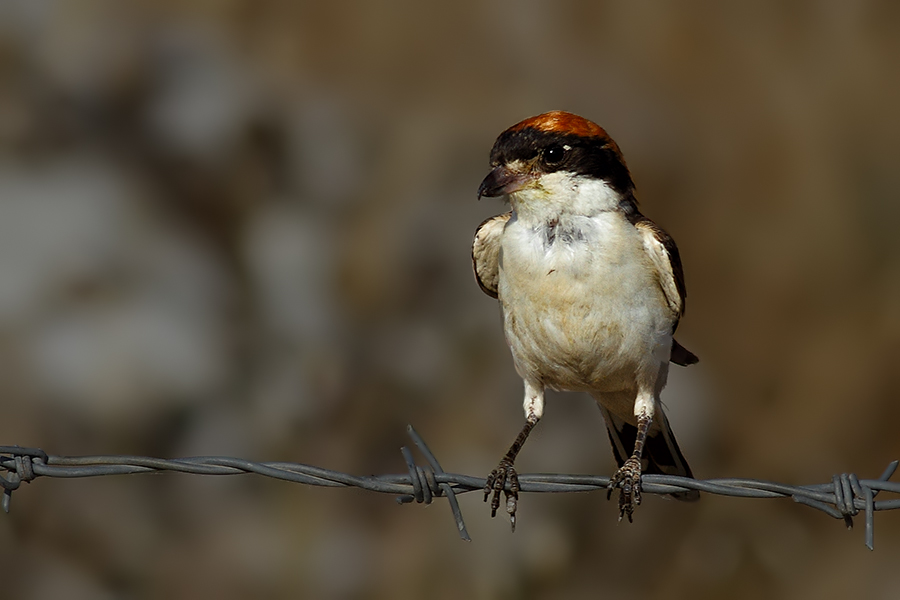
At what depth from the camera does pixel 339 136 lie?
9.45 m

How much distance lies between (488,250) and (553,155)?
0.64 metres

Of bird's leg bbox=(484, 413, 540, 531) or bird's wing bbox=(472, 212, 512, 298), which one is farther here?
bird's wing bbox=(472, 212, 512, 298)

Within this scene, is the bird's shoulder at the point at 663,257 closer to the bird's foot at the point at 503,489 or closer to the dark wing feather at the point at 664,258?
the dark wing feather at the point at 664,258

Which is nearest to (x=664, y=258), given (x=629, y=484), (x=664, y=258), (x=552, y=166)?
(x=664, y=258)

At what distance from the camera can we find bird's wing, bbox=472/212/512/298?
459cm

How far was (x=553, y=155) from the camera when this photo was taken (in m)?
4.21

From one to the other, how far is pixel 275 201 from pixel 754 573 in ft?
19.1

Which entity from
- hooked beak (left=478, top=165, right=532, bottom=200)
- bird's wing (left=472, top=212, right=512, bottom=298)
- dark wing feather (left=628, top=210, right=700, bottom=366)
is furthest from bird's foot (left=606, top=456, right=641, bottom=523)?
hooked beak (left=478, top=165, right=532, bottom=200)

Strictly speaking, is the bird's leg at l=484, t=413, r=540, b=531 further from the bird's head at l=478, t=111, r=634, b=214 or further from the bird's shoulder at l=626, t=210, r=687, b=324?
the bird's head at l=478, t=111, r=634, b=214

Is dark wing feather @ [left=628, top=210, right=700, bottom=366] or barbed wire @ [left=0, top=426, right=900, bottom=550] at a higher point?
dark wing feather @ [left=628, top=210, right=700, bottom=366]

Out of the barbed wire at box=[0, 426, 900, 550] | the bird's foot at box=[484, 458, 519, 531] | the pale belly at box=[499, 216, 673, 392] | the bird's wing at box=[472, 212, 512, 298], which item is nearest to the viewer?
the barbed wire at box=[0, 426, 900, 550]

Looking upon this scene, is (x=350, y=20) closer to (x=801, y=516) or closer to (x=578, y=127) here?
(x=578, y=127)

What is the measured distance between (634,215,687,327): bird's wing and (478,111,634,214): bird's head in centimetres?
19

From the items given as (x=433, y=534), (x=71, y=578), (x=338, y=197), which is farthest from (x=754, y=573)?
(x=71, y=578)
